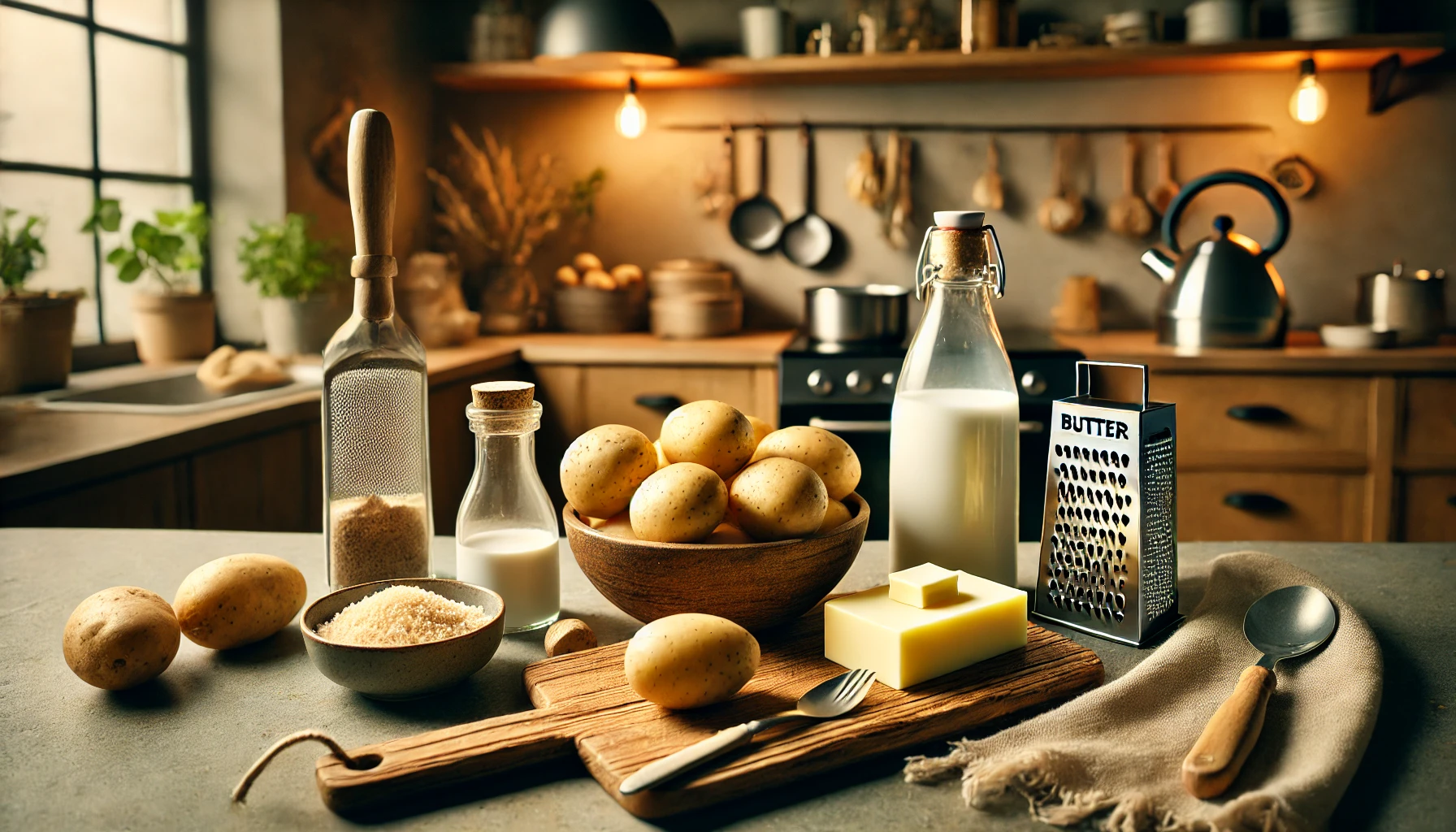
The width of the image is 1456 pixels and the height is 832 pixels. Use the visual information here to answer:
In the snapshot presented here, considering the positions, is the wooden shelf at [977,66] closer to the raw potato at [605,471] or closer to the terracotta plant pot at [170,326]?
the terracotta plant pot at [170,326]

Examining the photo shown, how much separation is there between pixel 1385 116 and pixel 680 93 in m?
2.24

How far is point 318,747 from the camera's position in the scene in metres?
0.72

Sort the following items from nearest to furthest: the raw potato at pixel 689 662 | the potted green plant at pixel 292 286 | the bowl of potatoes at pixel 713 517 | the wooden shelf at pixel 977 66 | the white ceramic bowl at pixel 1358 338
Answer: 1. the raw potato at pixel 689 662
2. the bowl of potatoes at pixel 713 517
3. the potted green plant at pixel 292 286
4. the white ceramic bowl at pixel 1358 338
5. the wooden shelf at pixel 977 66

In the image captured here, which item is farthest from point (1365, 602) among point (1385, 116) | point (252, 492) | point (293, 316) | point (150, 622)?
point (1385, 116)

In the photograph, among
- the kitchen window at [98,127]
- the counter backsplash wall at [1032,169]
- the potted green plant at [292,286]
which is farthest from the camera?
the counter backsplash wall at [1032,169]

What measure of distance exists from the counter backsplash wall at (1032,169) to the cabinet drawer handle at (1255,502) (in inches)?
34.6

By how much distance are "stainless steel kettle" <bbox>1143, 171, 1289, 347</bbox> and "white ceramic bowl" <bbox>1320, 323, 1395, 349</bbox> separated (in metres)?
0.14

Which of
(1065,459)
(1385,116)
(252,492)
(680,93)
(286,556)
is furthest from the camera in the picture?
(680,93)

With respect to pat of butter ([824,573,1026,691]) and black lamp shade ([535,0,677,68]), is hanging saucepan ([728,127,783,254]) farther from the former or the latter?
pat of butter ([824,573,1026,691])

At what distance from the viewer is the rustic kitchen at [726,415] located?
0.71 metres

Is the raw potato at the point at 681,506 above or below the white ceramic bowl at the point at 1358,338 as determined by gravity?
below

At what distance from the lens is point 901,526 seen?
39.1 inches

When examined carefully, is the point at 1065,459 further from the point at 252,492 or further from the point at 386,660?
the point at 252,492

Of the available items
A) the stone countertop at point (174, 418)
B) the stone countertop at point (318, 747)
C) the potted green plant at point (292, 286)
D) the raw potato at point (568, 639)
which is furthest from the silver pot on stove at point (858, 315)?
the raw potato at point (568, 639)
